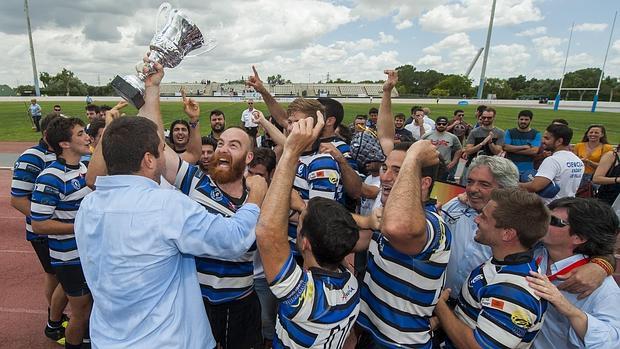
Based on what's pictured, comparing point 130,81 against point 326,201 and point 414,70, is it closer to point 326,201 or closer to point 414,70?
point 326,201

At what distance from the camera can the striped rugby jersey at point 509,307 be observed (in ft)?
5.31

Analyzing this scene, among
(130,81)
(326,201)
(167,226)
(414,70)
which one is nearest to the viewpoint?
(167,226)

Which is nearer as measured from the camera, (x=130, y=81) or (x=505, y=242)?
(x=505, y=242)

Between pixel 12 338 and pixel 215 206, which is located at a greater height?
pixel 215 206

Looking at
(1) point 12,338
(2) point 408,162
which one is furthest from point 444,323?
(1) point 12,338

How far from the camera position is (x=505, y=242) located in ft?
5.99

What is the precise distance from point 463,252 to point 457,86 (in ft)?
283

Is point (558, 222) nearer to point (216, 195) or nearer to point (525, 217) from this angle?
point (525, 217)

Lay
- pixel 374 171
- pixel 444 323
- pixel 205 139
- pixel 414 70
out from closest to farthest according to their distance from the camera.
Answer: pixel 444 323, pixel 374 171, pixel 205 139, pixel 414 70

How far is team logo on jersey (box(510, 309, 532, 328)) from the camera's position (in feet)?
5.28

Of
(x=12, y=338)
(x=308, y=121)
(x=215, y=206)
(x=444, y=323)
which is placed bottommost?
(x=12, y=338)

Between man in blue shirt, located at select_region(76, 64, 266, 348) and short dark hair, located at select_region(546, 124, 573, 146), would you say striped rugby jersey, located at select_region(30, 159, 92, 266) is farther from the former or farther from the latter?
short dark hair, located at select_region(546, 124, 573, 146)

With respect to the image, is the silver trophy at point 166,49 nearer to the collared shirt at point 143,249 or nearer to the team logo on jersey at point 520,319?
the collared shirt at point 143,249

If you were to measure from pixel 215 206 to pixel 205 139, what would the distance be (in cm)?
242
